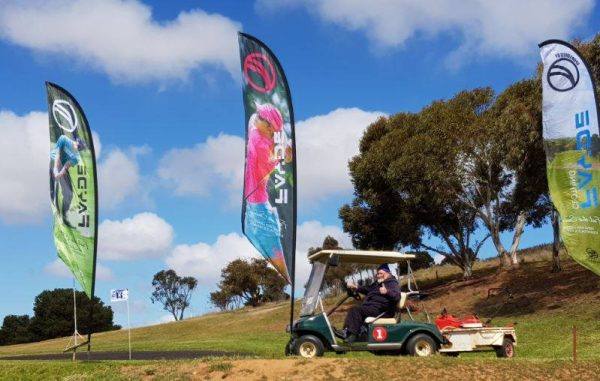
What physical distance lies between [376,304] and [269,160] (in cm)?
372

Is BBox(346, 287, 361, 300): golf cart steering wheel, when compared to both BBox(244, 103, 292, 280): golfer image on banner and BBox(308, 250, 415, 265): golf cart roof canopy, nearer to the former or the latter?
BBox(308, 250, 415, 265): golf cart roof canopy

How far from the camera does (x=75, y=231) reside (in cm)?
1645

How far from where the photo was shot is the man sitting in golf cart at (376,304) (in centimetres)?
1299

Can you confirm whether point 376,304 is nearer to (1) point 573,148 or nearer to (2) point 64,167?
(1) point 573,148

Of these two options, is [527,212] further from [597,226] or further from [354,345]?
[354,345]

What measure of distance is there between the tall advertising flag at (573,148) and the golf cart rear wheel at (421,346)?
148 inches

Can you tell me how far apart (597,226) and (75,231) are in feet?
40.3

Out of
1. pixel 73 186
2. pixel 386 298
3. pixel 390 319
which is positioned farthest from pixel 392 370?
pixel 73 186

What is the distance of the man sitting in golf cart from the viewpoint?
512 inches

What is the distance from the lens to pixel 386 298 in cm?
1301

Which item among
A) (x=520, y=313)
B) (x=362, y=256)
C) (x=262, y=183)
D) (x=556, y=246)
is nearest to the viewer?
(x=362, y=256)

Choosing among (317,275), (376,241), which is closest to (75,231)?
(317,275)

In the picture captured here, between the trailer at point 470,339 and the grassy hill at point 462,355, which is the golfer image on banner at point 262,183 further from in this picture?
the trailer at point 470,339

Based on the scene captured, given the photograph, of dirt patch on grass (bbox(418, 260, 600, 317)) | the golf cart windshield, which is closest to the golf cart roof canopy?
the golf cart windshield
